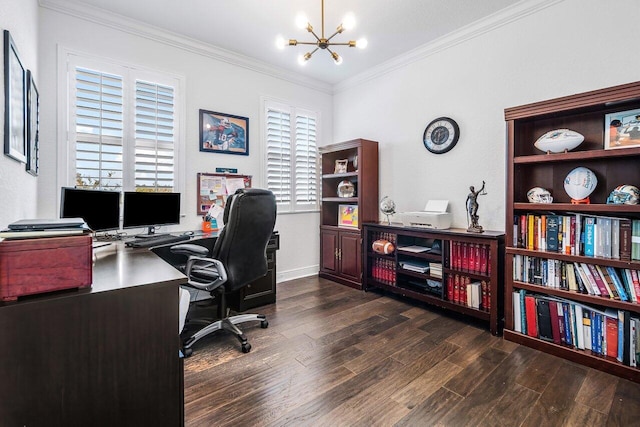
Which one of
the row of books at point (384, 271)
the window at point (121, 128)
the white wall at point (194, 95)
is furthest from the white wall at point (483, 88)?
the window at point (121, 128)

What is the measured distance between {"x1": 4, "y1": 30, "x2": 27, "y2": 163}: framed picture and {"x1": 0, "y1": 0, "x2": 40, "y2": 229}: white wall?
0.13 feet

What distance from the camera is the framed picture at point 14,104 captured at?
1410 millimetres

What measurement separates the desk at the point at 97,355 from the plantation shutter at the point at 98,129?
1.97 m

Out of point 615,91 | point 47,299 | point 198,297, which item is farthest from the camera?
point 198,297

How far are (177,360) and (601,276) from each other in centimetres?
265

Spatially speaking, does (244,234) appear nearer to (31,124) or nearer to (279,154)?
(31,124)

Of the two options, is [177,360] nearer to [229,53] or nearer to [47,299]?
[47,299]

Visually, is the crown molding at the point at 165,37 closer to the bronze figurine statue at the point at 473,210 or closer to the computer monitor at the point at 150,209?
the computer monitor at the point at 150,209

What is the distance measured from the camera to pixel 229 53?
3.56 metres

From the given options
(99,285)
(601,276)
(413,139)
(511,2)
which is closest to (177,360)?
(99,285)

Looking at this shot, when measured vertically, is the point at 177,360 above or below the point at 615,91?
below

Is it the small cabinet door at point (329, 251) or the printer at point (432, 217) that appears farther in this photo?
the small cabinet door at point (329, 251)

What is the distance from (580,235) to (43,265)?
302 cm

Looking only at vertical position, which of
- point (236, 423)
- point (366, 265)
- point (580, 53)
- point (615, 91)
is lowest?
point (236, 423)
